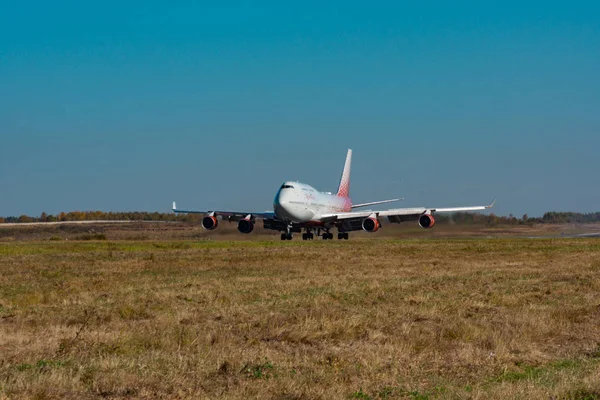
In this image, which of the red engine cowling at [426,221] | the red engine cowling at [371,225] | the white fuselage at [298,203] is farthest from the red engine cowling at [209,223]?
the red engine cowling at [426,221]

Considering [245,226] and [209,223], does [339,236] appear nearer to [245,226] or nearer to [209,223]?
[245,226]

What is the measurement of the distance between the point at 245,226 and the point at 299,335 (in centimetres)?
6155

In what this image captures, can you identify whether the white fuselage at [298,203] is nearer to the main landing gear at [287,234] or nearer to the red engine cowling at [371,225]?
the main landing gear at [287,234]

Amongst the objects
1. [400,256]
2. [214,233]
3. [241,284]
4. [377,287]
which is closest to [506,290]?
[377,287]

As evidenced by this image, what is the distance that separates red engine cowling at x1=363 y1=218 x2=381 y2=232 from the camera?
7506cm

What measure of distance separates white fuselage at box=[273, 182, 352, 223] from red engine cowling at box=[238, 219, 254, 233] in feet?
10.3

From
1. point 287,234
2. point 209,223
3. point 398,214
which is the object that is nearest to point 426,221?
point 398,214

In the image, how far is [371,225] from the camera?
75125 millimetres

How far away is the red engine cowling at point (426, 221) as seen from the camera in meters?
73.4

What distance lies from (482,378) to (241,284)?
14692 millimetres

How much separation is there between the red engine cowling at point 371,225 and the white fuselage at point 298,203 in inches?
190

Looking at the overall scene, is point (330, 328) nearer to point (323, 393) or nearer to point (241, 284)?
point (323, 393)

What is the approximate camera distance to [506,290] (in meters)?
23.4

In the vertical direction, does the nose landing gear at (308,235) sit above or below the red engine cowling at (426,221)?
below
